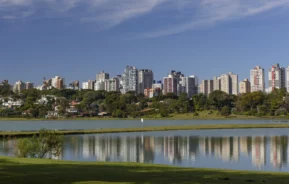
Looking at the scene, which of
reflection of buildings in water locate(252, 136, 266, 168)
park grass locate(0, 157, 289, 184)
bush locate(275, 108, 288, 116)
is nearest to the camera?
park grass locate(0, 157, 289, 184)

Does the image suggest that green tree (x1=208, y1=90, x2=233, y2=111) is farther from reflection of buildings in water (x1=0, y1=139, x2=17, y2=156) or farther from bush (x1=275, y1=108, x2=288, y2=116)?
reflection of buildings in water (x1=0, y1=139, x2=17, y2=156)

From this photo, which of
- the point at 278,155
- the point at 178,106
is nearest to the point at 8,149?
the point at 278,155

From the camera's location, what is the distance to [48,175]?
1438 centimetres

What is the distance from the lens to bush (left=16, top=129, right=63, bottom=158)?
26.4 m

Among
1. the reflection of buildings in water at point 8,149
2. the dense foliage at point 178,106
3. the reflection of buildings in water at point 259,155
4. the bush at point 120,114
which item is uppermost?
the dense foliage at point 178,106

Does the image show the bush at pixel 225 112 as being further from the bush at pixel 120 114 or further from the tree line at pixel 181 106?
the bush at pixel 120 114

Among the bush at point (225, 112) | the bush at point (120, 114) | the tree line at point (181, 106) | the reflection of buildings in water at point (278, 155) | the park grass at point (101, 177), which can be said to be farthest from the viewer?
the bush at point (120, 114)

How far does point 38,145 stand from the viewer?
27359 mm

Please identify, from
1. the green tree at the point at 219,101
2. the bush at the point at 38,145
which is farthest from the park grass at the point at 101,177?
the green tree at the point at 219,101

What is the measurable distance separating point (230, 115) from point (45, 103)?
74795 mm

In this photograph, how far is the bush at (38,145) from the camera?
2644 centimetres

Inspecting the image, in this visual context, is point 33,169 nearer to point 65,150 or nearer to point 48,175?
point 48,175

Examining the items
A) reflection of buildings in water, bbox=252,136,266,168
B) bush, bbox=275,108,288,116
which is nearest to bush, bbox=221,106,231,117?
bush, bbox=275,108,288,116

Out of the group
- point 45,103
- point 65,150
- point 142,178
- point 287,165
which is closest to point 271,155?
point 287,165
